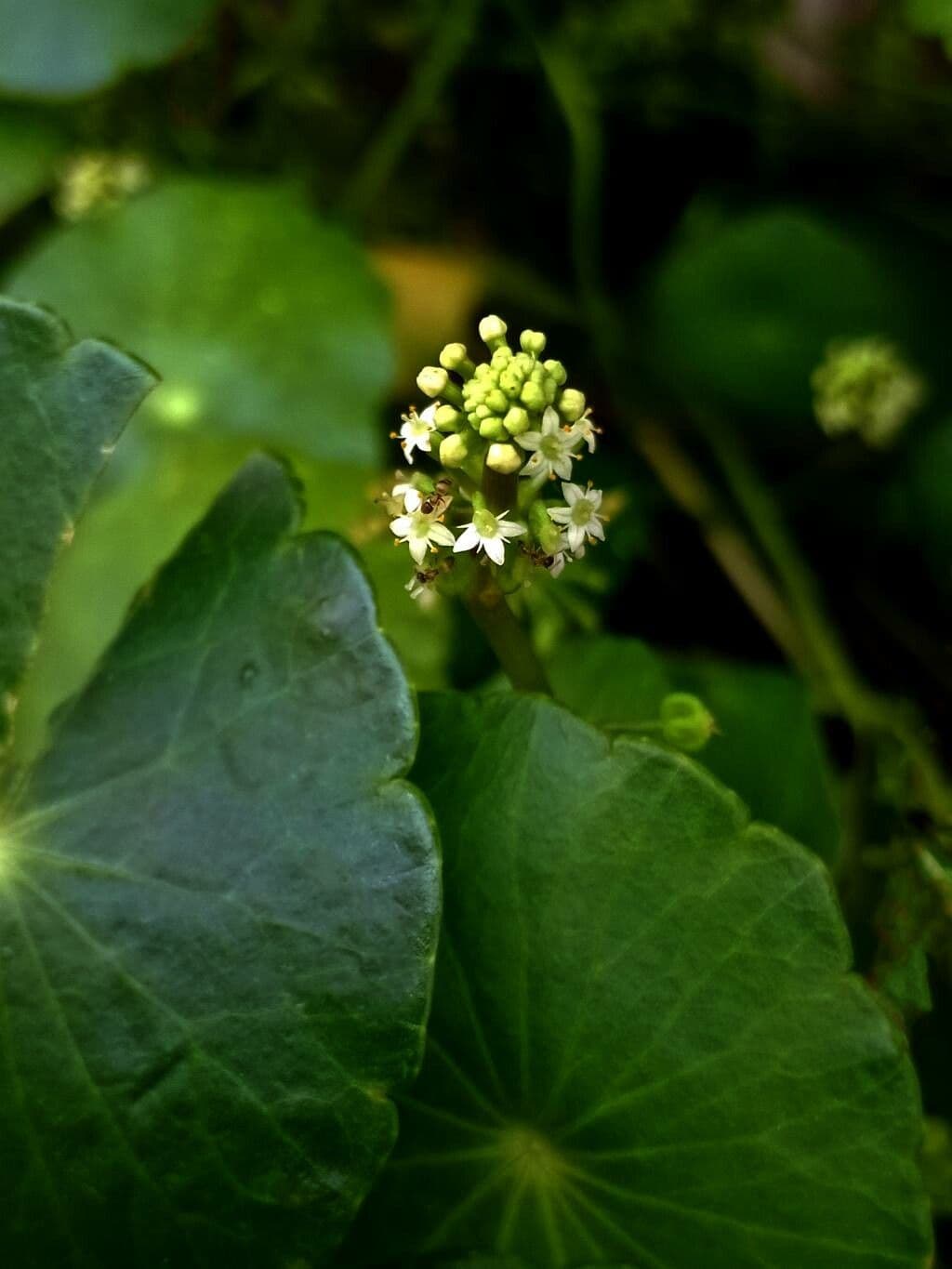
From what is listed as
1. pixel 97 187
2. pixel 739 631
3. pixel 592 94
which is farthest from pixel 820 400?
pixel 97 187

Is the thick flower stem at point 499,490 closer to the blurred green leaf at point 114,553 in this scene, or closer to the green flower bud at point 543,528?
the green flower bud at point 543,528

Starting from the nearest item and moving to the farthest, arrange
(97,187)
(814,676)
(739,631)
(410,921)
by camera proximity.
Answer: (410,921) → (814,676) → (739,631) → (97,187)

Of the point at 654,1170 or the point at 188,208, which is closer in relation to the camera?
the point at 654,1170

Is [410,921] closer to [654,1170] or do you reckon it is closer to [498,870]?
[498,870]

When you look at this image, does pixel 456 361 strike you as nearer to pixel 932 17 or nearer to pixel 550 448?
pixel 550 448

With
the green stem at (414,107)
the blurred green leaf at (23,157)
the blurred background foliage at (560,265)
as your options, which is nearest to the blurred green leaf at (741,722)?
the blurred background foliage at (560,265)

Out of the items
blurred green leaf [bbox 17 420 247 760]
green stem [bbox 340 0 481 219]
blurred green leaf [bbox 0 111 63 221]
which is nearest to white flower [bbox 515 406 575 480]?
blurred green leaf [bbox 17 420 247 760]

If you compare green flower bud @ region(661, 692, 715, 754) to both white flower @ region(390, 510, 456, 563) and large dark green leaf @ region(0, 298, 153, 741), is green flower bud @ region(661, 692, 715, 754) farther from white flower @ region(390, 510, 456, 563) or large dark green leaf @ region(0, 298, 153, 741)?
large dark green leaf @ region(0, 298, 153, 741)
